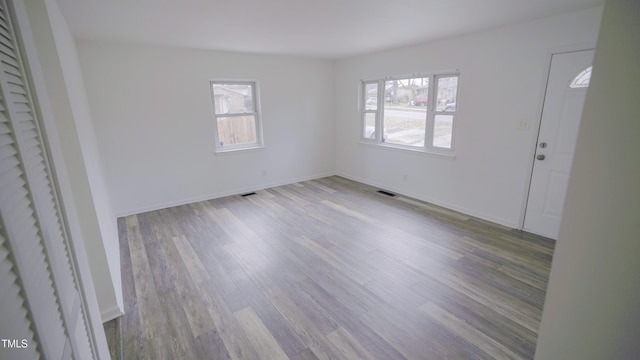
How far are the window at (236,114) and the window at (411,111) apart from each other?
204 cm

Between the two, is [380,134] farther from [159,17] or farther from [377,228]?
[159,17]

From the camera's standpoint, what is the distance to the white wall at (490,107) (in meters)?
3.08

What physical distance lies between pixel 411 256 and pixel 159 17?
3.38 metres

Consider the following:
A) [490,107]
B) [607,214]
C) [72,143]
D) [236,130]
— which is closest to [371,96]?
[490,107]

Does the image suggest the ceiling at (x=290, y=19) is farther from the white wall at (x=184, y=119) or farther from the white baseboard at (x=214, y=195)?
the white baseboard at (x=214, y=195)

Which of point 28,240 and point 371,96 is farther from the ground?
point 371,96

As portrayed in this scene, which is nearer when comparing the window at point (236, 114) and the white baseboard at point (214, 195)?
the white baseboard at point (214, 195)

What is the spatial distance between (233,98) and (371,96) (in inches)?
97.8

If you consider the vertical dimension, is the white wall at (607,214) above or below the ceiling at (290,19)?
below

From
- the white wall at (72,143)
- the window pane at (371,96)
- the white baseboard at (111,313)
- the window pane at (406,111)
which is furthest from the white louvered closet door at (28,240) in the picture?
the window pane at (371,96)

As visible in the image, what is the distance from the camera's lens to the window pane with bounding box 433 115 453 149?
4.13 meters

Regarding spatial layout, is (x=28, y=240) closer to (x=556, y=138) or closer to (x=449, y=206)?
(x=556, y=138)

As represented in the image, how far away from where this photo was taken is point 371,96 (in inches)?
209

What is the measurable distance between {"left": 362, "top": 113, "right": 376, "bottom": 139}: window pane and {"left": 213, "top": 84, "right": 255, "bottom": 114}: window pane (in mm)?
2135
